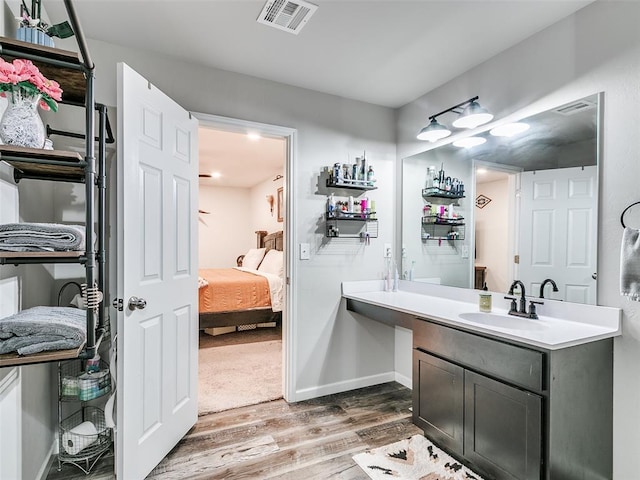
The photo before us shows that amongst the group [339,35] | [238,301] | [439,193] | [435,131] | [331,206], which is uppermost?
[339,35]

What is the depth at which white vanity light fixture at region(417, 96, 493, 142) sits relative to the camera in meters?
2.22

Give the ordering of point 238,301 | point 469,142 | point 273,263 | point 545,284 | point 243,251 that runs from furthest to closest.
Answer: point 243,251 → point 273,263 → point 238,301 → point 469,142 → point 545,284

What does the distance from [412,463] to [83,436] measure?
5.98 ft

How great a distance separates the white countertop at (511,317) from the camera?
5.17 feet

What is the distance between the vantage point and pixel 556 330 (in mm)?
1692

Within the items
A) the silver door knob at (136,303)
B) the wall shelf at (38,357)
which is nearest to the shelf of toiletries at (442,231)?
the silver door knob at (136,303)

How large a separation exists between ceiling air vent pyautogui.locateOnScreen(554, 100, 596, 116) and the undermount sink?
1153 millimetres

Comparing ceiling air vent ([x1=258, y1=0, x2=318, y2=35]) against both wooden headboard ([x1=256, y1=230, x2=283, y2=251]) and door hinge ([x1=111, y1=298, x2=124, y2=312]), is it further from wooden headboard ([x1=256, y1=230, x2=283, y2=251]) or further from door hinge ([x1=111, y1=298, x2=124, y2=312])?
wooden headboard ([x1=256, y1=230, x2=283, y2=251])

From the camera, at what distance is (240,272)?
543cm

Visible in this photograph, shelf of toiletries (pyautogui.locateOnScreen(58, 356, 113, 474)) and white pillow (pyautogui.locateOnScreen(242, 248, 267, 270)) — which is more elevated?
white pillow (pyautogui.locateOnScreen(242, 248, 267, 270))

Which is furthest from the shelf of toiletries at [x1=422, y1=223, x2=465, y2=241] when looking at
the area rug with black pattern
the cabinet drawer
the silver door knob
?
the silver door knob

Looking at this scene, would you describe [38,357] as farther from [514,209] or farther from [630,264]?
[514,209]

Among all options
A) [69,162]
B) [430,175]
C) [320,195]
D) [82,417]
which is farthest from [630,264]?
[82,417]

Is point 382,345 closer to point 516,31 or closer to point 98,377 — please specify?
point 98,377
